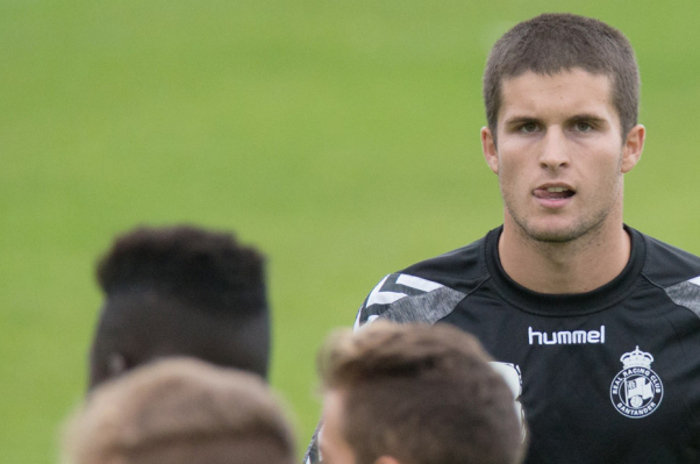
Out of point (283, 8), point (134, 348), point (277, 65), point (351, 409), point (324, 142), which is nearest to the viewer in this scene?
point (351, 409)

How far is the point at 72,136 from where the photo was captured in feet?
70.3

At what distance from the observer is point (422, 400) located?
3088mm

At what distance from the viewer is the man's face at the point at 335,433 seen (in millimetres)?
3143

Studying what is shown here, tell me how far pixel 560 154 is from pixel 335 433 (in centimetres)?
204

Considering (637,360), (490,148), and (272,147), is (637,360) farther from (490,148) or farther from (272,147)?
(272,147)

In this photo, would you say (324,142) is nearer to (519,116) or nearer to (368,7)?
(368,7)

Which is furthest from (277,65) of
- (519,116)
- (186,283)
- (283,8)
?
(186,283)

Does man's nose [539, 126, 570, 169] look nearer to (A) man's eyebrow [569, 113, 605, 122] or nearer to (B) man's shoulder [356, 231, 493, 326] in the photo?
(A) man's eyebrow [569, 113, 605, 122]

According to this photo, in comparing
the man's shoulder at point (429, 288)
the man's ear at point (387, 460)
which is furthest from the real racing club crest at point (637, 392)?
the man's ear at point (387, 460)

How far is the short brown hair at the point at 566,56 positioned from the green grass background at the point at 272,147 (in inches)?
239

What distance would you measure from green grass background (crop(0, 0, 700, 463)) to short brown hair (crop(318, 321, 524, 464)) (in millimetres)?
7759

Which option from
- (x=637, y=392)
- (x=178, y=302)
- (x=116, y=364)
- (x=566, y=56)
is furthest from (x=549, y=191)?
(x=116, y=364)

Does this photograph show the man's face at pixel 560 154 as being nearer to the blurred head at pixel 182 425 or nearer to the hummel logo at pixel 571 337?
the hummel logo at pixel 571 337

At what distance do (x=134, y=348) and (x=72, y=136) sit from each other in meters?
18.5
